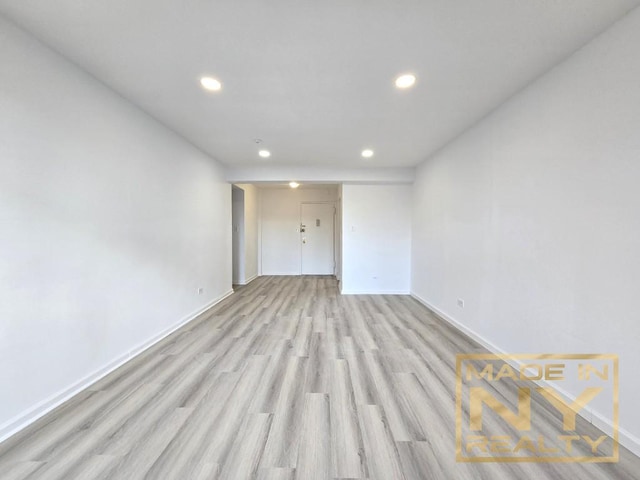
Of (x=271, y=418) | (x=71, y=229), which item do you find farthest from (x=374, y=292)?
(x=71, y=229)

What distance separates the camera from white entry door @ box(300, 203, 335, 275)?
719 cm

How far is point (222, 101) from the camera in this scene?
7.73 ft

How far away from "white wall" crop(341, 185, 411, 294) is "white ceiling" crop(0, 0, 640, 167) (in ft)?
7.45

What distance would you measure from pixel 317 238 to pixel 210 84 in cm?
537

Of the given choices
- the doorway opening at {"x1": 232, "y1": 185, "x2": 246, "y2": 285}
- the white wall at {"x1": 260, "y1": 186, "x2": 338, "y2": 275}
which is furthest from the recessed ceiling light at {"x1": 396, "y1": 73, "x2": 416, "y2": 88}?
the white wall at {"x1": 260, "y1": 186, "x2": 338, "y2": 275}

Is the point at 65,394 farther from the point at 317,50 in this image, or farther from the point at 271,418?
the point at 317,50

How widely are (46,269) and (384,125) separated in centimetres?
316

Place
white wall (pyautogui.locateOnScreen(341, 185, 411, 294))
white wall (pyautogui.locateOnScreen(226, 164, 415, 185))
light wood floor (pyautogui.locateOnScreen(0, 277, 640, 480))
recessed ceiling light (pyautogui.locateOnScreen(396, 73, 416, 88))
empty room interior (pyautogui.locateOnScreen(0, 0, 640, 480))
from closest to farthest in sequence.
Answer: light wood floor (pyautogui.locateOnScreen(0, 277, 640, 480)), empty room interior (pyautogui.locateOnScreen(0, 0, 640, 480)), recessed ceiling light (pyautogui.locateOnScreen(396, 73, 416, 88)), white wall (pyautogui.locateOnScreen(226, 164, 415, 185)), white wall (pyautogui.locateOnScreen(341, 185, 411, 294))

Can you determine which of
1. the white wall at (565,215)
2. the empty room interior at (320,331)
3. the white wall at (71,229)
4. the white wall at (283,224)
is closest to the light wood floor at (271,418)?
the empty room interior at (320,331)

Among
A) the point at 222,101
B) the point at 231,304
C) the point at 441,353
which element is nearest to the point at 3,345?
the point at 222,101

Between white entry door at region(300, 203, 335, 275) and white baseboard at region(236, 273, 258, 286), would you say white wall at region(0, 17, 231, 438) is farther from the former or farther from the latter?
white entry door at region(300, 203, 335, 275)

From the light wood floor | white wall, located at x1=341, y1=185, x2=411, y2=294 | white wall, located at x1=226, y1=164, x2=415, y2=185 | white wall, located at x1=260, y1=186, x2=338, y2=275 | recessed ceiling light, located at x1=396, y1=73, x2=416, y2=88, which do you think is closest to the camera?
the light wood floor

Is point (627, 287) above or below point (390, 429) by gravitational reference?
above

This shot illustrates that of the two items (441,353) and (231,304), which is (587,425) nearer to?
(441,353)
